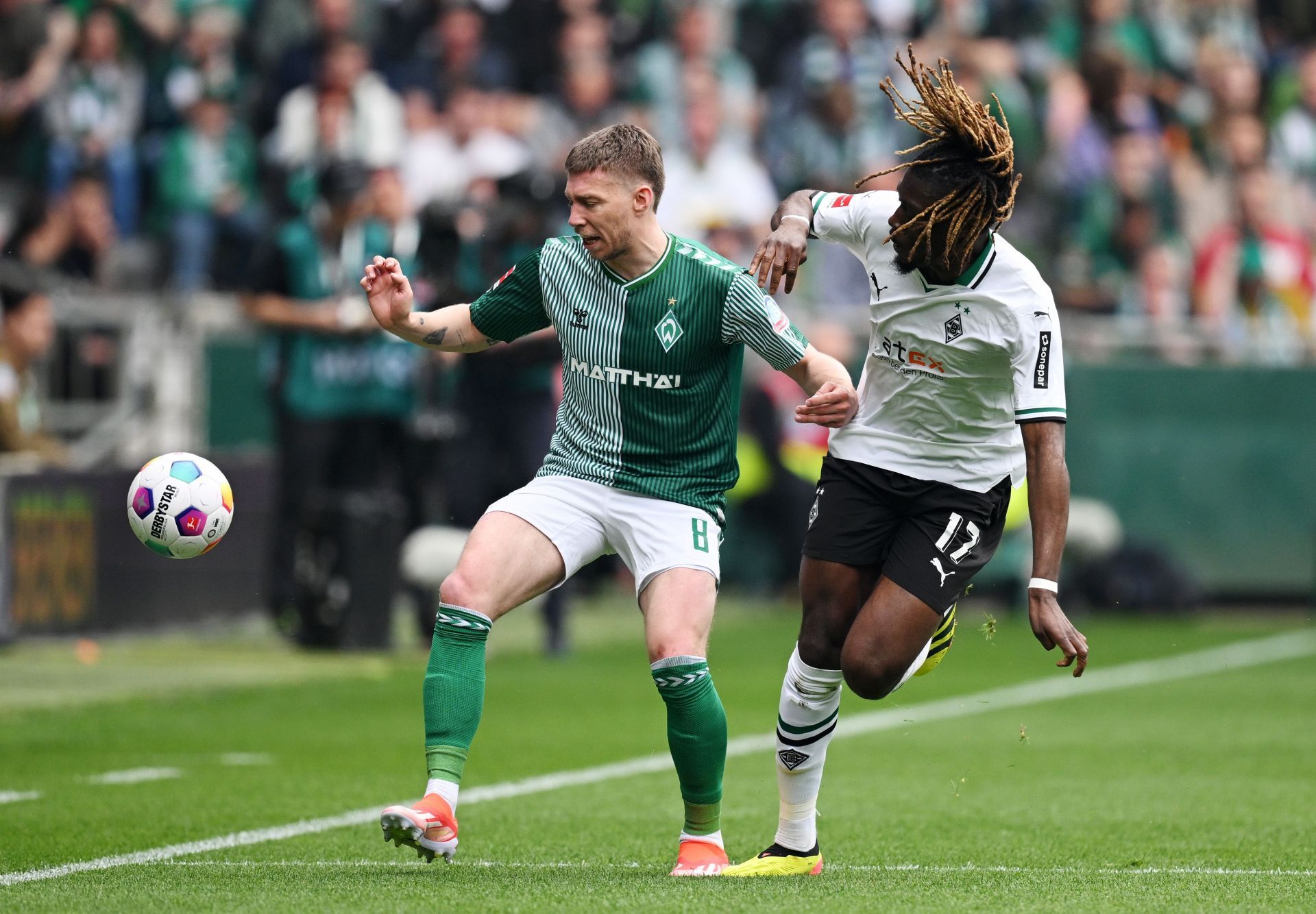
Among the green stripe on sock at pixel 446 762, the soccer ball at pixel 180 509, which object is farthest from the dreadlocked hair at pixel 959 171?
the soccer ball at pixel 180 509

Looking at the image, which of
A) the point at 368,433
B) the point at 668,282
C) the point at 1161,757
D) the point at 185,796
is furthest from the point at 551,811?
the point at 368,433

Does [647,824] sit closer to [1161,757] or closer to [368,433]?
[1161,757]

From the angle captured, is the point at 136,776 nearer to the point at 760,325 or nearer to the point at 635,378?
the point at 635,378

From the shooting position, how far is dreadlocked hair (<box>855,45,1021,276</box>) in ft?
20.6

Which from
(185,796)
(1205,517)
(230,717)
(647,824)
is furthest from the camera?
(1205,517)

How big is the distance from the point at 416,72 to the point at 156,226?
274 cm

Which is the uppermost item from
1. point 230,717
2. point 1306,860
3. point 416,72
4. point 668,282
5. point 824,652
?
point 416,72

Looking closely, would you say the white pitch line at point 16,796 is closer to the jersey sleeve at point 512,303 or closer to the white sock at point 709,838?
the jersey sleeve at point 512,303

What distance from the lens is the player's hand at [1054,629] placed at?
233 inches

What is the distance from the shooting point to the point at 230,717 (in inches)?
410

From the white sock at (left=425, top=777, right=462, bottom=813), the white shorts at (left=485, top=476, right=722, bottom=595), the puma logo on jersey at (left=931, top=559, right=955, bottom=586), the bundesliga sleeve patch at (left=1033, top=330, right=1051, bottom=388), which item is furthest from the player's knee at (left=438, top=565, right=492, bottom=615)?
the bundesliga sleeve patch at (left=1033, top=330, right=1051, bottom=388)

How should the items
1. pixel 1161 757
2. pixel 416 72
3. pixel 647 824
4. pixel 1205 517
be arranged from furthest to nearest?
pixel 416 72 → pixel 1205 517 → pixel 1161 757 → pixel 647 824

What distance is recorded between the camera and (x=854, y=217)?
6617 millimetres

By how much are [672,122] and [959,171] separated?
12.3m
